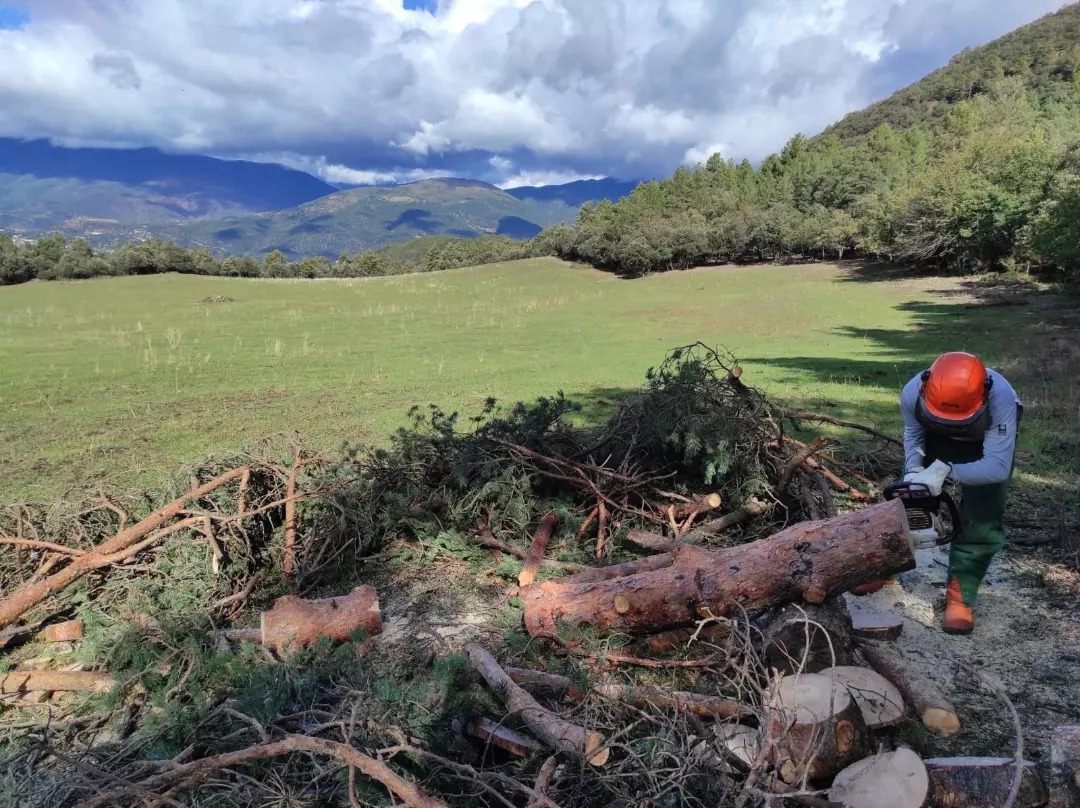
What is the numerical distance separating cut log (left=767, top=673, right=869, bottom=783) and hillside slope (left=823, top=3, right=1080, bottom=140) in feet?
305

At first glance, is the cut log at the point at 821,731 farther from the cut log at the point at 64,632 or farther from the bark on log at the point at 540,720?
the cut log at the point at 64,632

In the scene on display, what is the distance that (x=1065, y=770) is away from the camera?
2.29 m

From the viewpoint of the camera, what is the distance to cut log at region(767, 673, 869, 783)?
2.41 metres

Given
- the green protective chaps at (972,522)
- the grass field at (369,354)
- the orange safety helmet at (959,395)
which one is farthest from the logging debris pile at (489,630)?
the grass field at (369,354)

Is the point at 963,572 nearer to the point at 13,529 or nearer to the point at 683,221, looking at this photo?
the point at 13,529

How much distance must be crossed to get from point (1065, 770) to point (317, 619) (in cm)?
359

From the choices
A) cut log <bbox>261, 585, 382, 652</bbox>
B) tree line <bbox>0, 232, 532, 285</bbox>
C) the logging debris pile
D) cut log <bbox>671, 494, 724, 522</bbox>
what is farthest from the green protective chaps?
tree line <bbox>0, 232, 532, 285</bbox>

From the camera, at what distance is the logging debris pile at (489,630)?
2.29 meters

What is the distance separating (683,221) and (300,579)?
59748mm

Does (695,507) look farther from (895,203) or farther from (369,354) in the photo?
(895,203)

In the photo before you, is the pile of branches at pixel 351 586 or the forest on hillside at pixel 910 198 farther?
the forest on hillside at pixel 910 198

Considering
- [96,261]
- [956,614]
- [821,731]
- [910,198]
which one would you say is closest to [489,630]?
[821,731]

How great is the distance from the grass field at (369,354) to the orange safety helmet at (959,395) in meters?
5.01

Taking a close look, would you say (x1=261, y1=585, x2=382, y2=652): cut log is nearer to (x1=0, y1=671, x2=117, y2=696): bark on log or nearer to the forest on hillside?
(x1=0, y1=671, x2=117, y2=696): bark on log
